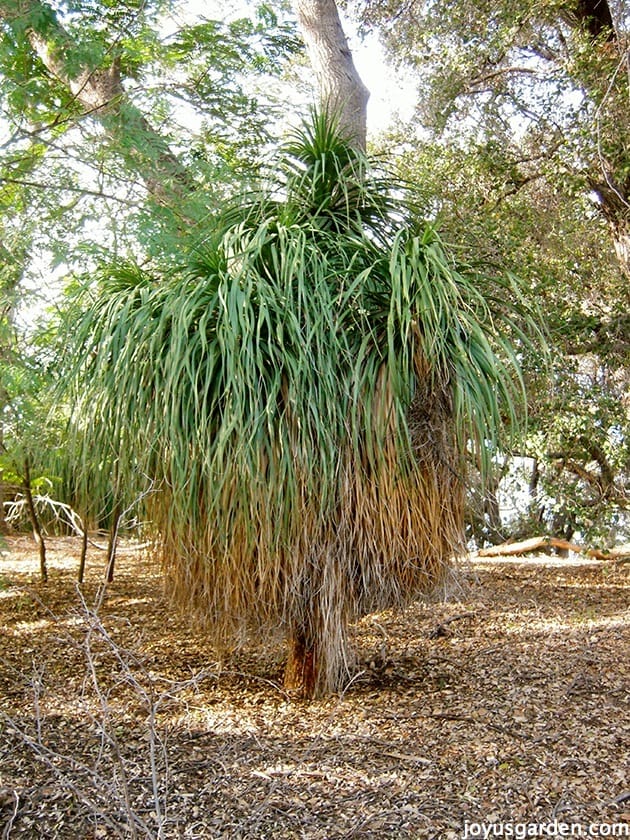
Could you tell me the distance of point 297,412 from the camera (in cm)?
251

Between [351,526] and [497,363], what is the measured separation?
0.78 m

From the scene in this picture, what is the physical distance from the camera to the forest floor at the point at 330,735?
2145mm

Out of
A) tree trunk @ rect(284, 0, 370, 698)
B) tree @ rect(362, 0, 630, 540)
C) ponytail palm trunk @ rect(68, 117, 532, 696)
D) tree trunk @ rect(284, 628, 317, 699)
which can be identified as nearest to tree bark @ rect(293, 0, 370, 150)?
tree trunk @ rect(284, 0, 370, 698)

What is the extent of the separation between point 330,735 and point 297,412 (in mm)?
1207

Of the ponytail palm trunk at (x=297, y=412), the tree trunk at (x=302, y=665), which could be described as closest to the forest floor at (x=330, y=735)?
the tree trunk at (x=302, y=665)

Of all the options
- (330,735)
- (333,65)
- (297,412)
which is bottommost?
(330,735)

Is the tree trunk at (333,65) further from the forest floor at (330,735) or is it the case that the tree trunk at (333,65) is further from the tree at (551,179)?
the forest floor at (330,735)

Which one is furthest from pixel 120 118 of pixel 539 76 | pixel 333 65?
pixel 539 76

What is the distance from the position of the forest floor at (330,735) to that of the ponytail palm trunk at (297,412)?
0.37 m

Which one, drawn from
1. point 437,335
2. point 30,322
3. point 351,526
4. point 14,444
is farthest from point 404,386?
point 14,444

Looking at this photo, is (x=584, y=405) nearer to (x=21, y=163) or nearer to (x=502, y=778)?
(x=502, y=778)

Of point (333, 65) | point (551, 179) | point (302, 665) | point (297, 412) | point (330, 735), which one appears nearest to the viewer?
point (297, 412)

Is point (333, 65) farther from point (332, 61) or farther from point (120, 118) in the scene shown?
point (120, 118)

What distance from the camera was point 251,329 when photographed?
243cm
